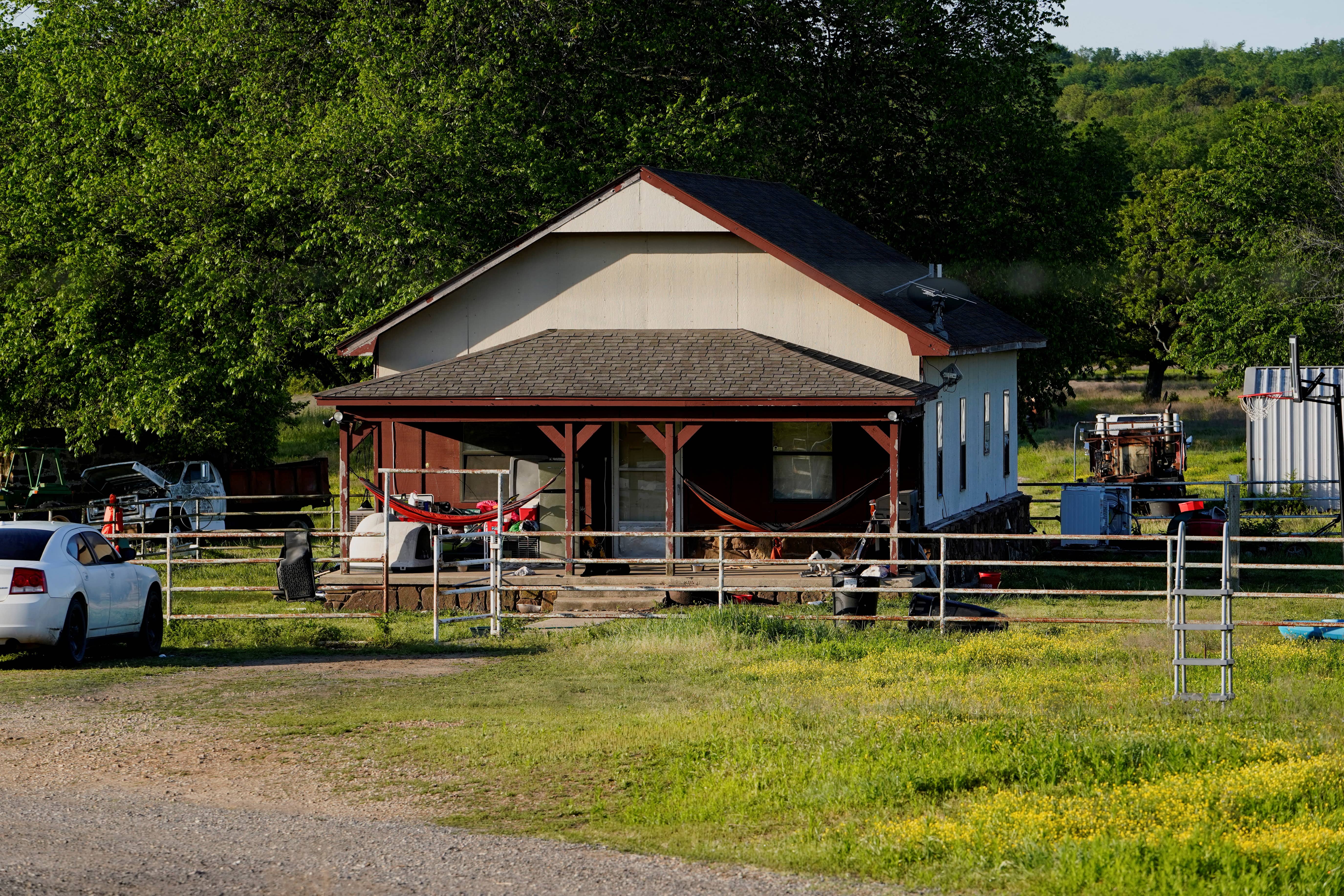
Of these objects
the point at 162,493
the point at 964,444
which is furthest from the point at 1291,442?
the point at 162,493

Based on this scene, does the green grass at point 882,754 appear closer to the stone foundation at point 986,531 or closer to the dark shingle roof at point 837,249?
the stone foundation at point 986,531

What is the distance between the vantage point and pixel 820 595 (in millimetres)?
22234

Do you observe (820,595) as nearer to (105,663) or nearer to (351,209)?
(105,663)

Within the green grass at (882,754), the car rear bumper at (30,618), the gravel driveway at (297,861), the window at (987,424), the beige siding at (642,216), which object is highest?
the beige siding at (642,216)

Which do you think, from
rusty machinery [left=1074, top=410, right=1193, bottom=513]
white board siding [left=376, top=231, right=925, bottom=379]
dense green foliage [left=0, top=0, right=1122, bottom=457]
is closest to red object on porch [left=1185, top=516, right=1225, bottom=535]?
rusty machinery [left=1074, top=410, right=1193, bottom=513]

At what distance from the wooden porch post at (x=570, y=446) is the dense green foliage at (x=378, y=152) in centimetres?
844

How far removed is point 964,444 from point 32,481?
21897 mm

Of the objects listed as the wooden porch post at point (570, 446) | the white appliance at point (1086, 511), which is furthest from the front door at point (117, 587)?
the white appliance at point (1086, 511)

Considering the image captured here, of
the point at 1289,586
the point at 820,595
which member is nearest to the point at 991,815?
the point at 820,595

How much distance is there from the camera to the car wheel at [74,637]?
51.4 ft

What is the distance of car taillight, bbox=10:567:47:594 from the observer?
49.1ft

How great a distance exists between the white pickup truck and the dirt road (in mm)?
20988

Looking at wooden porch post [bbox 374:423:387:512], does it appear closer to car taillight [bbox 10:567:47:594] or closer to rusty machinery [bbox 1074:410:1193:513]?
car taillight [bbox 10:567:47:594]

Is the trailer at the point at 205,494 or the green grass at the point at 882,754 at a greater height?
the trailer at the point at 205,494
